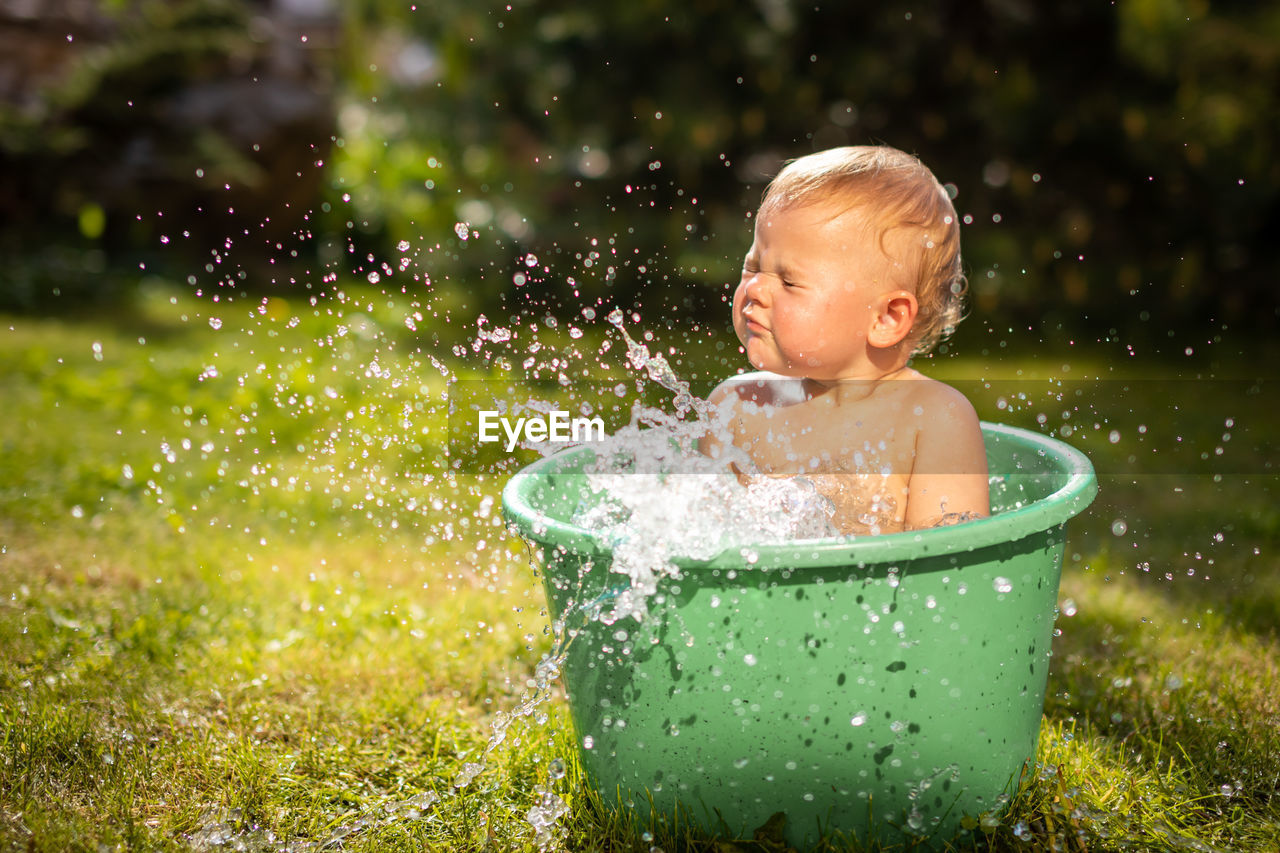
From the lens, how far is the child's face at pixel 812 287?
1.71m

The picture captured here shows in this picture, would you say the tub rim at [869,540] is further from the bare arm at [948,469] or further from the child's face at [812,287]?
the child's face at [812,287]

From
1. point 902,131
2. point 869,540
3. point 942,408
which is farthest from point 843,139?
point 869,540

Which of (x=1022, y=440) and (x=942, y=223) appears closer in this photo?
(x=942, y=223)

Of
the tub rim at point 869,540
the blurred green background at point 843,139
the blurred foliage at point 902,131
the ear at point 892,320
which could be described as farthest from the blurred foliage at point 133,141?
the tub rim at point 869,540

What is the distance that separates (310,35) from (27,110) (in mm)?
3485

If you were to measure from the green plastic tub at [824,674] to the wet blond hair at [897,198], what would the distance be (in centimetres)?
42

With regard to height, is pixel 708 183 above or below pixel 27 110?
below

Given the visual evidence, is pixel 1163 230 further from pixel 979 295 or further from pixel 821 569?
pixel 821 569

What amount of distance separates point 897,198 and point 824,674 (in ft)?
2.61

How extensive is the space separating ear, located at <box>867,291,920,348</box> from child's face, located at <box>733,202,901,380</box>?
0.01 meters

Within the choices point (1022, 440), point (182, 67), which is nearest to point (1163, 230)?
point (1022, 440)

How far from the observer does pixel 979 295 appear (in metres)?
4.70

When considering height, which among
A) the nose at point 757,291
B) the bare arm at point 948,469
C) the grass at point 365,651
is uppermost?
the nose at point 757,291

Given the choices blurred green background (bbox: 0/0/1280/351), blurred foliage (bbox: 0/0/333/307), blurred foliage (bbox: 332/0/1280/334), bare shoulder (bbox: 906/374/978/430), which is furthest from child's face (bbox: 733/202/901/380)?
blurred foliage (bbox: 0/0/333/307)
